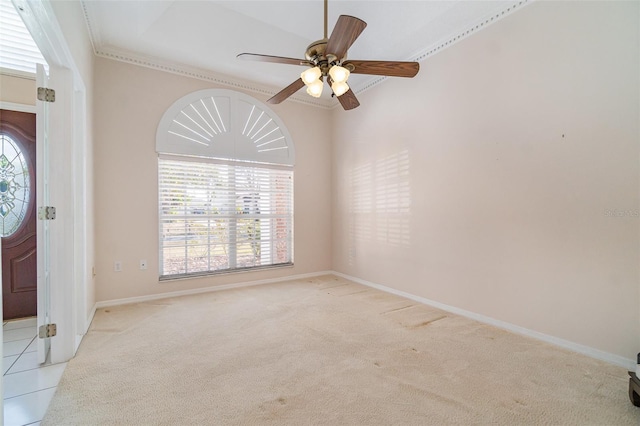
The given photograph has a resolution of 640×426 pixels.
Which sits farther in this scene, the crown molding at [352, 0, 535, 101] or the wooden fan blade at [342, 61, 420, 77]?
the crown molding at [352, 0, 535, 101]

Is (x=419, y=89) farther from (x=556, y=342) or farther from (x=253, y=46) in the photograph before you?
(x=556, y=342)

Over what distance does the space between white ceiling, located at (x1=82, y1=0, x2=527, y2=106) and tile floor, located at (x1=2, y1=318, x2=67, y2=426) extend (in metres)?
2.92

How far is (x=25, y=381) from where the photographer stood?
183cm

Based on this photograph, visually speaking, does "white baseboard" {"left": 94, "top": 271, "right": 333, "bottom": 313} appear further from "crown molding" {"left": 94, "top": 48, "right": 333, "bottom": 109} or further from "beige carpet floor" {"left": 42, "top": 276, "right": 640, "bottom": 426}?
"crown molding" {"left": 94, "top": 48, "right": 333, "bottom": 109}

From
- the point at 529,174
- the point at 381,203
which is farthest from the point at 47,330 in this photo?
the point at 529,174

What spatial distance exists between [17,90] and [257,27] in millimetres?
2609

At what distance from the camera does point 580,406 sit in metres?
1.60

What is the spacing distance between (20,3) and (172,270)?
2849 mm

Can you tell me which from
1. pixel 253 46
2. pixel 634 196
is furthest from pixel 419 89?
pixel 634 196

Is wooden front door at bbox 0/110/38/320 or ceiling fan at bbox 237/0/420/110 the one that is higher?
ceiling fan at bbox 237/0/420/110

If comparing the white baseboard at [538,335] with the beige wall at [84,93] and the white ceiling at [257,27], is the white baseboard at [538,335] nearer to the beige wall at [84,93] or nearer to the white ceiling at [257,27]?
the white ceiling at [257,27]

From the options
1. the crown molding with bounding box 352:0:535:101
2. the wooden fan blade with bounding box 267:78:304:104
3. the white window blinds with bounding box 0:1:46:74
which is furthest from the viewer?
the crown molding with bounding box 352:0:535:101

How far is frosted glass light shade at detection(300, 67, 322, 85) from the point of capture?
1957 mm

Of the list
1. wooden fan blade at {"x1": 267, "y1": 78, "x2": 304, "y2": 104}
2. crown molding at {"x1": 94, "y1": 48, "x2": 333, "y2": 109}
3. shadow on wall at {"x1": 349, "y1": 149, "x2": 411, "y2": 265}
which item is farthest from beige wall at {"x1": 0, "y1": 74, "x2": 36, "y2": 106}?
shadow on wall at {"x1": 349, "y1": 149, "x2": 411, "y2": 265}
